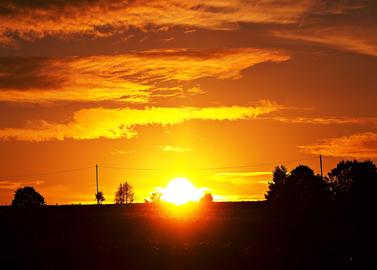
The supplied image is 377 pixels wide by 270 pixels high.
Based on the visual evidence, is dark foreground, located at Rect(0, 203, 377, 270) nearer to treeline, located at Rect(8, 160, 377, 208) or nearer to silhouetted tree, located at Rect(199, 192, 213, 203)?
treeline, located at Rect(8, 160, 377, 208)

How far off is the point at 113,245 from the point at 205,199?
430 ft

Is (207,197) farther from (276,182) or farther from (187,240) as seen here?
(187,240)

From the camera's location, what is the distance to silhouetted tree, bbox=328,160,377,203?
3890 inches

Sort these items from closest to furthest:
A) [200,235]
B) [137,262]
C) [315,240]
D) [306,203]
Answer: [137,262]
[315,240]
[200,235]
[306,203]

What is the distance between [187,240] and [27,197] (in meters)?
88.1

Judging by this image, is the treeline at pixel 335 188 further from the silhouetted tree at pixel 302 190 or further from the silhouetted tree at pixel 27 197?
the silhouetted tree at pixel 27 197

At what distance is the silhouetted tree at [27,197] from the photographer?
155262 mm

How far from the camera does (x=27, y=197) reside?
514 ft

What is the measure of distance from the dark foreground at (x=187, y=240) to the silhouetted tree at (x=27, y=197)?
33498 millimetres

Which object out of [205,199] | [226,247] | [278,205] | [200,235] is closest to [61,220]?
[200,235]

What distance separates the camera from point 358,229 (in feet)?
261

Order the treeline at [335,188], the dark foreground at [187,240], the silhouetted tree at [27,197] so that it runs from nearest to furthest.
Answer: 1. the dark foreground at [187,240]
2. the treeline at [335,188]
3. the silhouetted tree at [27,197]

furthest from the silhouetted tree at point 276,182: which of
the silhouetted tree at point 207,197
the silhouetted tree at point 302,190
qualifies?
the silhouetted tree at point 207,197

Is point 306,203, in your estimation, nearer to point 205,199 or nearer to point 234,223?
point 234,223
